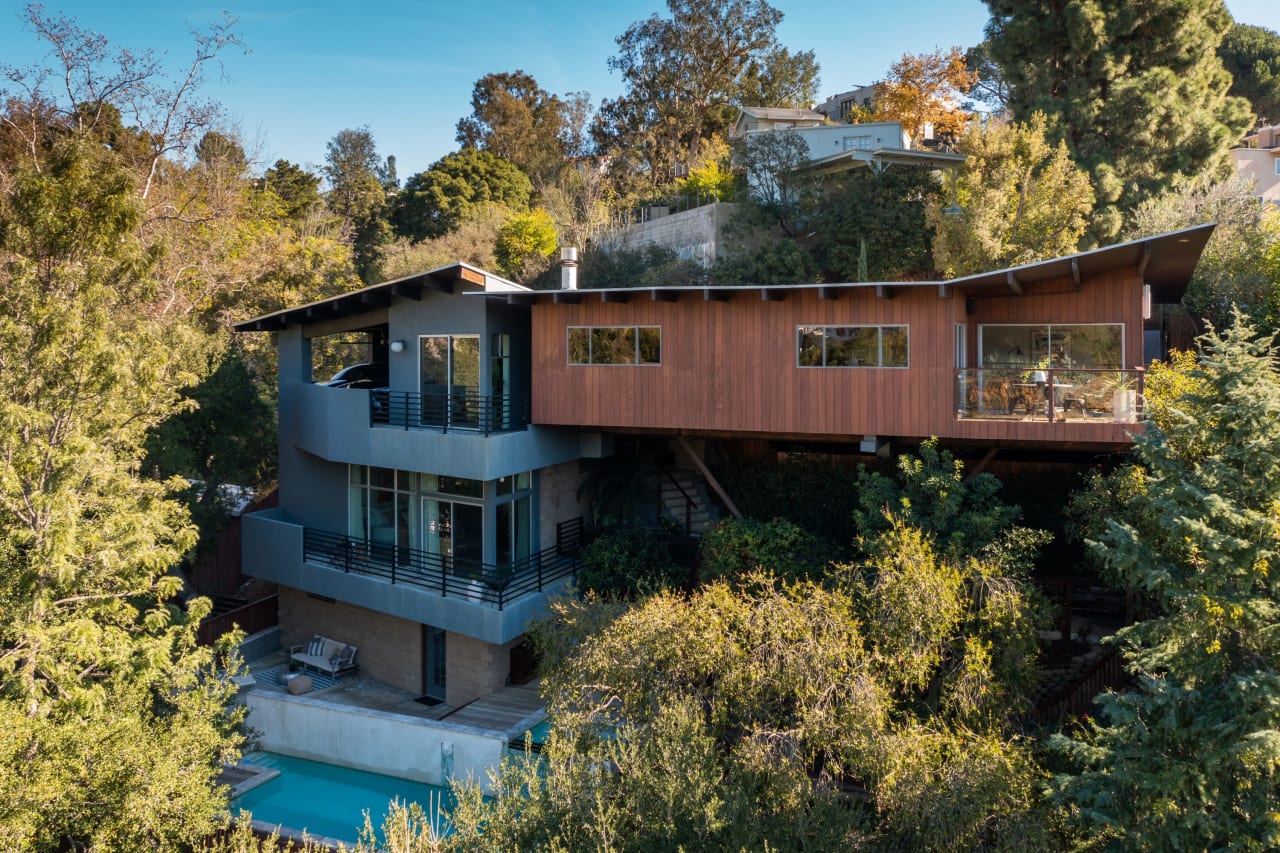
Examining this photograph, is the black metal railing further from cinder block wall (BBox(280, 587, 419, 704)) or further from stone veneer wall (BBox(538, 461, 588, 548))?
cinder block wall (BBox(280, 587, 419, 704))

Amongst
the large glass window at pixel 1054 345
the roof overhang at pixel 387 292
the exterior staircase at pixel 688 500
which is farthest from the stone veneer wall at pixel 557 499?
the large glass window at pixel 1054 345

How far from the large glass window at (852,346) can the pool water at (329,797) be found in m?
9.70

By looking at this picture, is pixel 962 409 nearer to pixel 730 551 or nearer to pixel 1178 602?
pixel 730 551

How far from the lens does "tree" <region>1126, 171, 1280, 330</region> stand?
18.9 meters

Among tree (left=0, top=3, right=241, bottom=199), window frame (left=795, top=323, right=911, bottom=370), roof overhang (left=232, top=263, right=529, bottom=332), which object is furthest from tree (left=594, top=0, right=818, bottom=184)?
window frame (left=795, top=323, right=911, bottom=370)

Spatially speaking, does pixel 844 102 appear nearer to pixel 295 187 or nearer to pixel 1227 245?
pixel 295 187

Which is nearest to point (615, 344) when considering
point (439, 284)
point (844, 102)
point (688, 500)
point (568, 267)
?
point (568, 267)

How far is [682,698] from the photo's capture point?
1048 cm

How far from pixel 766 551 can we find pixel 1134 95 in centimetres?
2014

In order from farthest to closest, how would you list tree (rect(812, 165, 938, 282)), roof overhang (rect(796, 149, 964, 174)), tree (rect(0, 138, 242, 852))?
roof overhang (rect(796, 149, 964, 174)) < tree (rect(812, 165, 938, 282)) < tree (rect(0, 138, 242, 852))

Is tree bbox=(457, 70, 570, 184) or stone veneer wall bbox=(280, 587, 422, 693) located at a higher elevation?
tree bbox=(457, 70, 570, 184)

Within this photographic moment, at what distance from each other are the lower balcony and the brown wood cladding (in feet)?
10.6

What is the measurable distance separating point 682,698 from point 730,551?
525 centimetres

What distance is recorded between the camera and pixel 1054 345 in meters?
16.1
